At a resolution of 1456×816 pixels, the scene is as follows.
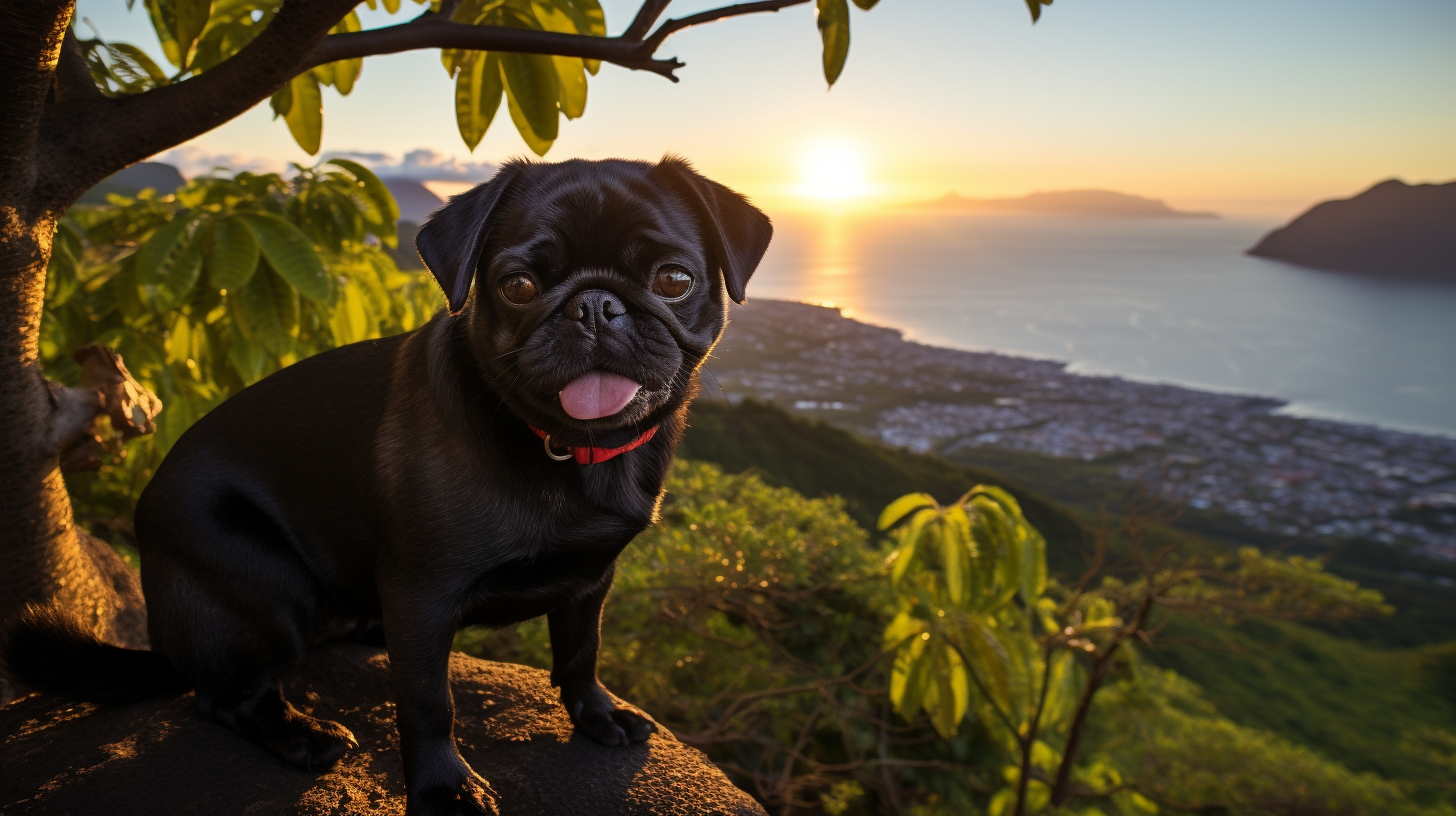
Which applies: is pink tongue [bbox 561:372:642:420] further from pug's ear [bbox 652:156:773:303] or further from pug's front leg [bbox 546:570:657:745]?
pug's front leg [bbox 546:570:657:745]

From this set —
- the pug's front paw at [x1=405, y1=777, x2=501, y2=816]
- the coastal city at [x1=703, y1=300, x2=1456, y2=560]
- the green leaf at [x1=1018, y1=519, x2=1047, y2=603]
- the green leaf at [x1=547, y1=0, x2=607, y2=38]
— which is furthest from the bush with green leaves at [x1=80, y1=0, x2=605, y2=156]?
the coastal city at [x1=703, y1=300, x2=1456, y2=560]

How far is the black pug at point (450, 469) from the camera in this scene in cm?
233

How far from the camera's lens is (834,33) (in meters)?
2.93

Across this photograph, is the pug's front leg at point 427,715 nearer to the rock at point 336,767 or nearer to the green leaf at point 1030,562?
the rock at point 336,767

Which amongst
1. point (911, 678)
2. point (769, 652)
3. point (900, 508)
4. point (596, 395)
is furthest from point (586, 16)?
point (769, 652)

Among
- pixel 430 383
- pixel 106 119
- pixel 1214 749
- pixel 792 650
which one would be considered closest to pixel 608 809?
pixel 430 383

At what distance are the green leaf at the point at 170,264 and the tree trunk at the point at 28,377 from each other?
0.76 metres

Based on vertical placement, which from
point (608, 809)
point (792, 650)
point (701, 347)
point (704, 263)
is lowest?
point (792, 650)

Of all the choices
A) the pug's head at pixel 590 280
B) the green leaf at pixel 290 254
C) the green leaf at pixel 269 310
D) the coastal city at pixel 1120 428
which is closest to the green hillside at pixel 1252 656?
the coastal city at pixel 1120 428

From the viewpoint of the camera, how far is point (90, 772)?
2541 millimetres

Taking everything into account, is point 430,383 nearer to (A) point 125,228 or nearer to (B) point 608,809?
(B) point 608,809

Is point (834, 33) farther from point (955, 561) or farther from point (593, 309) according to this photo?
point (955, 561)

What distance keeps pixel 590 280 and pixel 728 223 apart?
56 cm

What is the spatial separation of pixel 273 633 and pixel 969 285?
45.7 meters
